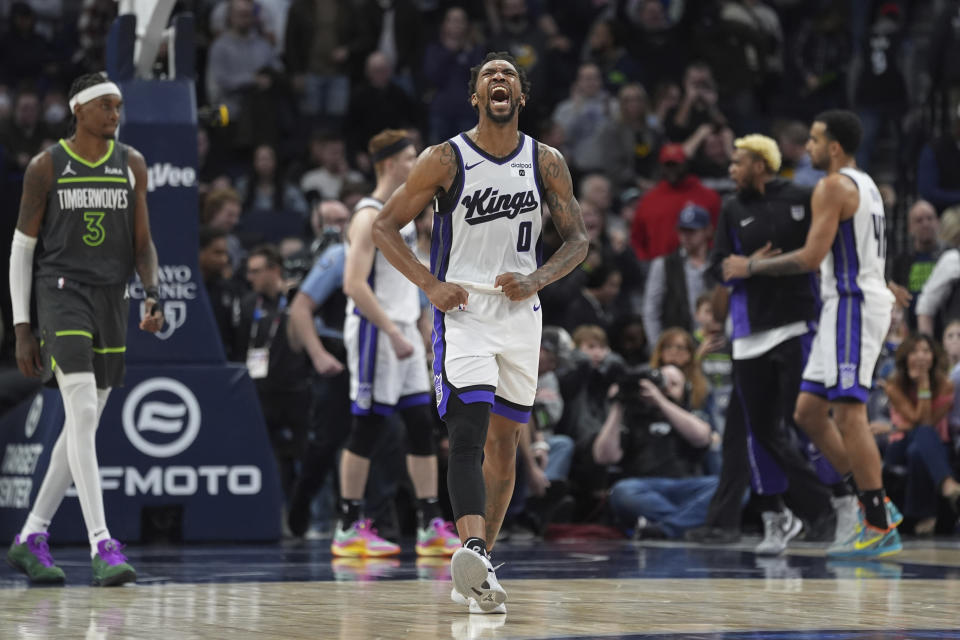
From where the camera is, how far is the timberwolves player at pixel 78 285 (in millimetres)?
7531

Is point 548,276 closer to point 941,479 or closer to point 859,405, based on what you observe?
point 859,405

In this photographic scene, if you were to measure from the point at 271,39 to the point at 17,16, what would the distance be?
2.65m

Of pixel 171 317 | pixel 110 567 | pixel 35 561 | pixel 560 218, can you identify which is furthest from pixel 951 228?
pixel 35 561

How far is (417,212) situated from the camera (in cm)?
684

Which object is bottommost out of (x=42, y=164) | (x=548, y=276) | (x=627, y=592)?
(x=627, y=592)

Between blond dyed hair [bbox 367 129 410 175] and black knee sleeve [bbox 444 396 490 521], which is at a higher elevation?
blond dyed hair [bbox 367 129 410 175]

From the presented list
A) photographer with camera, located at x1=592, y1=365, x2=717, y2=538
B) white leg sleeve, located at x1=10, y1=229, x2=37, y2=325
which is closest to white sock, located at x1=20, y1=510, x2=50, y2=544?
white leg sleeve, located at x1=10, y1=229, x2=37, y2=325

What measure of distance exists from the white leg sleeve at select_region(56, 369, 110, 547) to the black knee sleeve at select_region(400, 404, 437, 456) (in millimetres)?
2303

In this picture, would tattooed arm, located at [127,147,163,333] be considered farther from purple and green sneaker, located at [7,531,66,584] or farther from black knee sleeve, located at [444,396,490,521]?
black knee sleeve, located at [444,396,490,521]

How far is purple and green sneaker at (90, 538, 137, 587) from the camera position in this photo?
730 cm

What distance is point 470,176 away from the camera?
669 cm

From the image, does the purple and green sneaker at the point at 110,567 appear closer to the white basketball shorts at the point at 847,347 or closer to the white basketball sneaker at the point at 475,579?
the white basketball sneaker at the point at 475,579

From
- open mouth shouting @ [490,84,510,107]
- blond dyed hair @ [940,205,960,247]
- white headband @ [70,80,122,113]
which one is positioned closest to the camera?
open mouth shouting @ [490,84,510,107]

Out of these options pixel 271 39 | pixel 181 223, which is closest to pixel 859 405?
pixel 181 223
